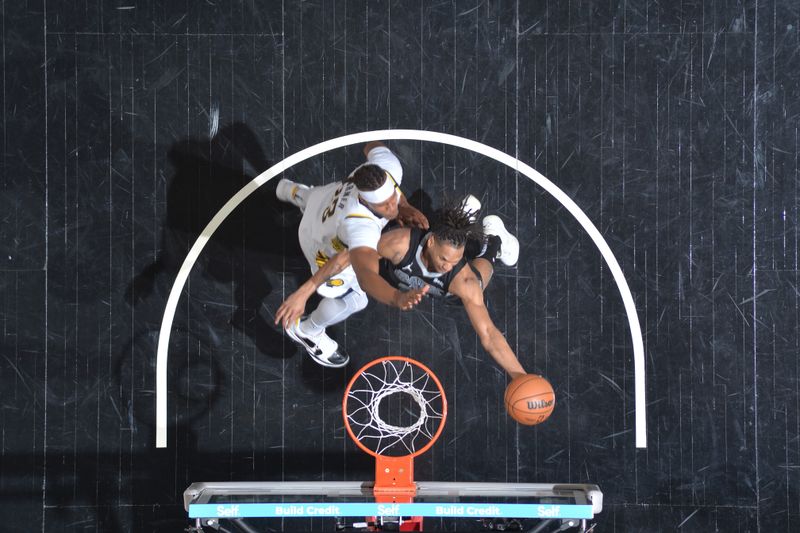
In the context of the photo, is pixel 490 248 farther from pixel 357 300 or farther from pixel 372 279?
pixel 372 279

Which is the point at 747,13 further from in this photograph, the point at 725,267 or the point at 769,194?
the point at 725,267

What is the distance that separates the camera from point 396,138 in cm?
721

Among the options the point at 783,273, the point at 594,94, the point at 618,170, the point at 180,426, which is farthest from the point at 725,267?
the point at 180,426

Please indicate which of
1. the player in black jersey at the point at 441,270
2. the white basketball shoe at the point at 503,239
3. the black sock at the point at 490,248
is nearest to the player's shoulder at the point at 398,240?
the player in black jersey at the point at 441,270

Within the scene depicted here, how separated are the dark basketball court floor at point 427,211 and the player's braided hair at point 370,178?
1437 mm

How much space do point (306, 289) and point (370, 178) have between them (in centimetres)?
99

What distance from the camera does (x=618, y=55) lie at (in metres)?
7.24

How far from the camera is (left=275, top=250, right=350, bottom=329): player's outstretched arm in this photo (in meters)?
5.92

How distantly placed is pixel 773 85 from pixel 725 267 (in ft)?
5.73

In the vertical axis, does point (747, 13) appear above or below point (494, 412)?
above

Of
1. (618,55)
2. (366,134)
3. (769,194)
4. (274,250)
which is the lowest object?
(274,250)

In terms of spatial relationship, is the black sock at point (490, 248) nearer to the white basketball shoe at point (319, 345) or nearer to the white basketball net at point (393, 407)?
the white basketball net at point (393, 407)

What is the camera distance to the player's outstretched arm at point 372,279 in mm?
5250

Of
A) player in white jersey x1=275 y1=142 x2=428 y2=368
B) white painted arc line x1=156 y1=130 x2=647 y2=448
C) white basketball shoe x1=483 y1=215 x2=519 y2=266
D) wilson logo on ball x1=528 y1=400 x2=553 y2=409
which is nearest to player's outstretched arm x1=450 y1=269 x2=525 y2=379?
wilson logo on ball x1=528 y1=400 x2=553 y2=409
